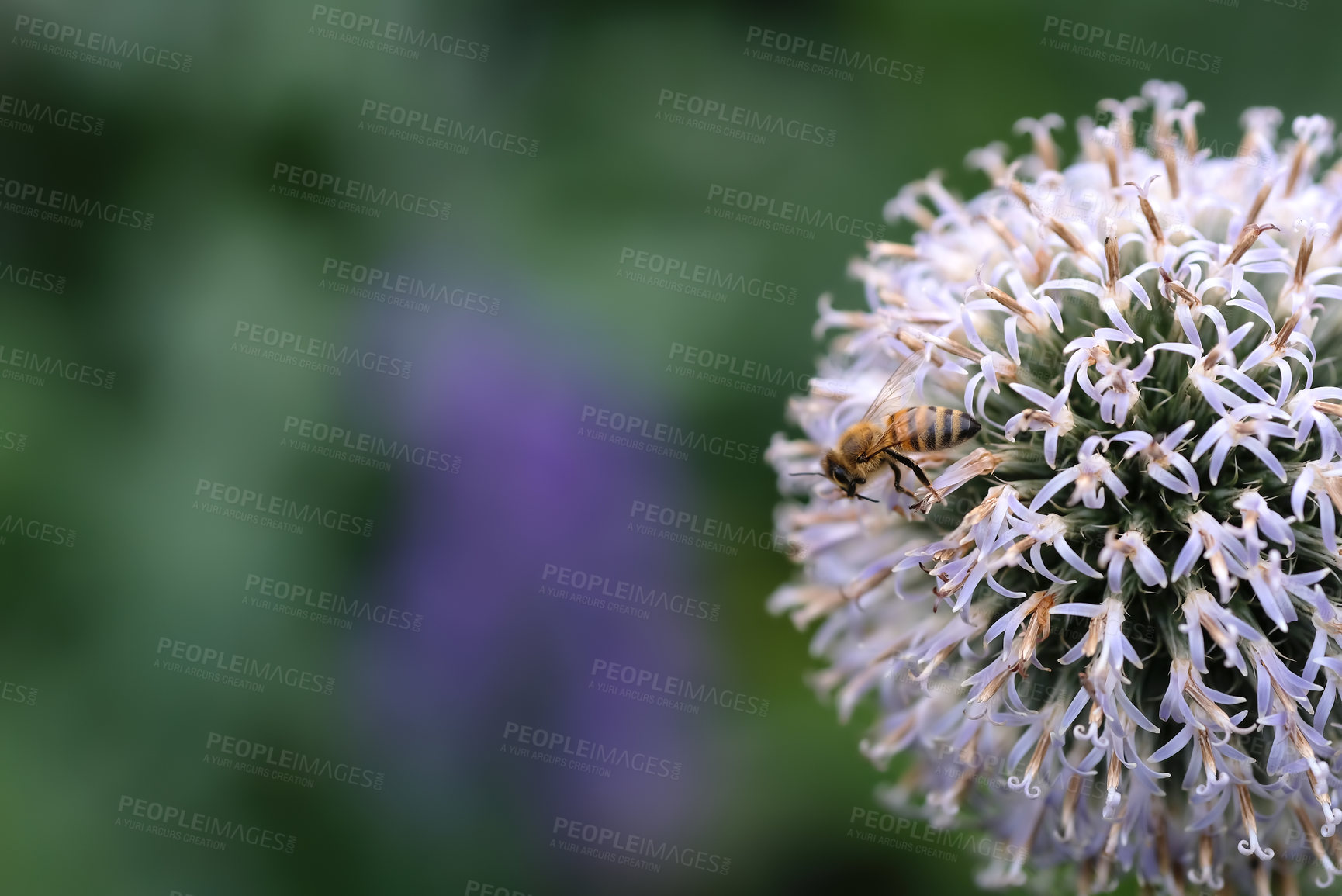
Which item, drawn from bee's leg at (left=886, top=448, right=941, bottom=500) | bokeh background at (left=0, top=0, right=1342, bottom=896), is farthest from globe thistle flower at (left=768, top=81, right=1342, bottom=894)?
bokeh background at (left=0, top=0, right=1342, bottom=896)

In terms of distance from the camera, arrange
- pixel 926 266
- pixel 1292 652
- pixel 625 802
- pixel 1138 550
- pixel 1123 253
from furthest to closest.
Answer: pixel 625 802, pixel 926 266, pixel 1123 253, pixel 1292 652, pixel 1138 550

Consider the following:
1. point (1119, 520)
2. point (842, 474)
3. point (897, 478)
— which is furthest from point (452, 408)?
point (1119, 520)

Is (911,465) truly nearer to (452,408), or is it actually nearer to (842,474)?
(842,474)

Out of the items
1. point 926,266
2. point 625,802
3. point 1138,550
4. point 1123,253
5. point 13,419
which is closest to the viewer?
point 1138,550

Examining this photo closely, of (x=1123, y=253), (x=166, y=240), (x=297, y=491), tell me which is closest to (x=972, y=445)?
(x=1123, y=253)

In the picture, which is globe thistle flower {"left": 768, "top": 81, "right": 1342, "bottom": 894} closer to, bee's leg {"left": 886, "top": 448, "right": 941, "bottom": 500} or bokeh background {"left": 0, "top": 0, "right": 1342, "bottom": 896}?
bee's leg {"left": 886, "top": 448, "right": 941, "bottom": 500}

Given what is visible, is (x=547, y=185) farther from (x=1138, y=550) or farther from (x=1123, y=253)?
(x=1138, y=550)

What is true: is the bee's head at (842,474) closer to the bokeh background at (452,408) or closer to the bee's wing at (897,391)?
the bee's wing at (897,391)

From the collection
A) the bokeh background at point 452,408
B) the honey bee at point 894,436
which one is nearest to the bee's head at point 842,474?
the honey bee at point 894,436
